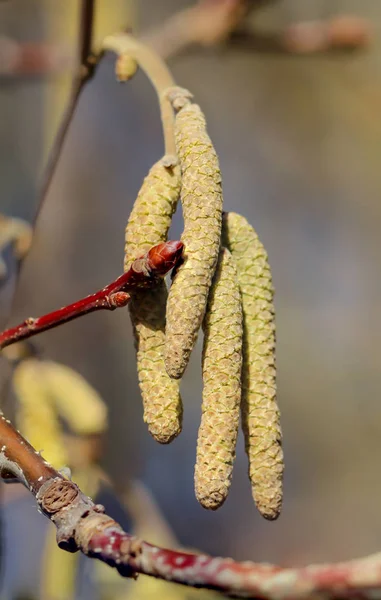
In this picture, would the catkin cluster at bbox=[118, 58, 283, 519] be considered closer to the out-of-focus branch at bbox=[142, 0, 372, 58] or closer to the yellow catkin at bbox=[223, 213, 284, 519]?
the yellow catkin at bbox=[223, 213, 284, 519]

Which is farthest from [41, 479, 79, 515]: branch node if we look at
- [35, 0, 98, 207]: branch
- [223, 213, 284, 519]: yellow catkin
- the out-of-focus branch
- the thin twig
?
the out-of-focus branch

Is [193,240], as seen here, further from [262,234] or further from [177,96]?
[262,234]

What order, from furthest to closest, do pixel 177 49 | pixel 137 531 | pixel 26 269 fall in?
1. pixel 26 269
2. pixel 177 49
3. pixel 137 531

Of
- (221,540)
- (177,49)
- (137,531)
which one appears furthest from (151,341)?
(221,540)

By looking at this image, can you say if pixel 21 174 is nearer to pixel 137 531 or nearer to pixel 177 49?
pixel 177 49

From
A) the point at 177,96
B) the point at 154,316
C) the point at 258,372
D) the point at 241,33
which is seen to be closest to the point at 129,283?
the point at 154,316

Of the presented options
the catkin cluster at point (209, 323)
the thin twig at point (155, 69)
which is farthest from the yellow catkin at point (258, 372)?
the thin twig at point (155, 69)
